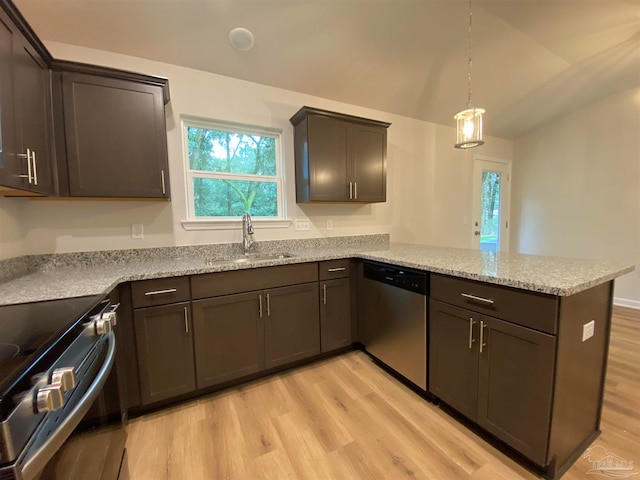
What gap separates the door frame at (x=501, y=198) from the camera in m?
3.99

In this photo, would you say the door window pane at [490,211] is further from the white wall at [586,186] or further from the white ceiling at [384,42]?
the white ceiling at [384,42]

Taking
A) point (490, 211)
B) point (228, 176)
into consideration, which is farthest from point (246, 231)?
point (490, 211)

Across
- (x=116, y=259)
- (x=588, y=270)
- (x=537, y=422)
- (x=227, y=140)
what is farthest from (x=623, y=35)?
(x=116, y=259)

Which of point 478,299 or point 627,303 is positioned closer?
point 478,299

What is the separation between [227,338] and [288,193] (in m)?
1.43

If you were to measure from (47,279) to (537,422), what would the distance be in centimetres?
255

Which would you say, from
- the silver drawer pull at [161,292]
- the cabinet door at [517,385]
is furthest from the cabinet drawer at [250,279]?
the cabinet door at [517,385]

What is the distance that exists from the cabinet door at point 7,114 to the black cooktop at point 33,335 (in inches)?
24.7

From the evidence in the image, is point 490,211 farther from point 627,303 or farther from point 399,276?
point 399,276

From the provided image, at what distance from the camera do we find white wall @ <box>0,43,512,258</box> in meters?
1.91

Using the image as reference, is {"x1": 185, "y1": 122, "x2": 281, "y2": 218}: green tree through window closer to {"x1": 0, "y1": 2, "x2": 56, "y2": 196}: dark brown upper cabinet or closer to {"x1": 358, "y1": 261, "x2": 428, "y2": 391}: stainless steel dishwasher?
{"x1": 0, "y1": 2, "x2": 56, "y2": 196}: dark brown upper cabinet

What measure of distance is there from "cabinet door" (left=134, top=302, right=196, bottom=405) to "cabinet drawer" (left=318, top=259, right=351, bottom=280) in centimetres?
99

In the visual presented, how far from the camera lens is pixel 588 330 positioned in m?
1.28

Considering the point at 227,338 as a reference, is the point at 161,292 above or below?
above
